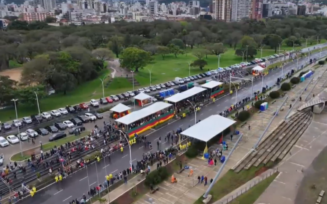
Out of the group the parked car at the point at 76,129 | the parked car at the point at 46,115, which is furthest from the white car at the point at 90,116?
the parked car at the point at 46,115

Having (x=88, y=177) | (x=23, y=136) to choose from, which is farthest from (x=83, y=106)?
(x=88, y=177)

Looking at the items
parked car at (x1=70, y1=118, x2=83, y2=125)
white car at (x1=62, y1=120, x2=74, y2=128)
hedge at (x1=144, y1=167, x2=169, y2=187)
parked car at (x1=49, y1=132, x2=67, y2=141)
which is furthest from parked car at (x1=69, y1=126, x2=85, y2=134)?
hedge at (x1=144, y1=167, x2=169, y2=187)

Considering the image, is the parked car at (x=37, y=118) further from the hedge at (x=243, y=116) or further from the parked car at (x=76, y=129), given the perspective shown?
the hedge at (x=243, y=116)

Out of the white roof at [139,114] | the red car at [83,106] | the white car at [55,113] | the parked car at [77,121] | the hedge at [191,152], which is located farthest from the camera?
the red car at [83,106]

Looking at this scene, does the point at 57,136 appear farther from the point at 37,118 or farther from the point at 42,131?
the point at 37,118

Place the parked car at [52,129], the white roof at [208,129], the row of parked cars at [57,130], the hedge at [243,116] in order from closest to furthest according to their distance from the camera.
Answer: the white roof at [208,129] < the row of parked cars at [57,130] < the parked car at [52,129] < the hedge at [243,116]

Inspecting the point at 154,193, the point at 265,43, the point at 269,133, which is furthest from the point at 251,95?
the point at 265,43
